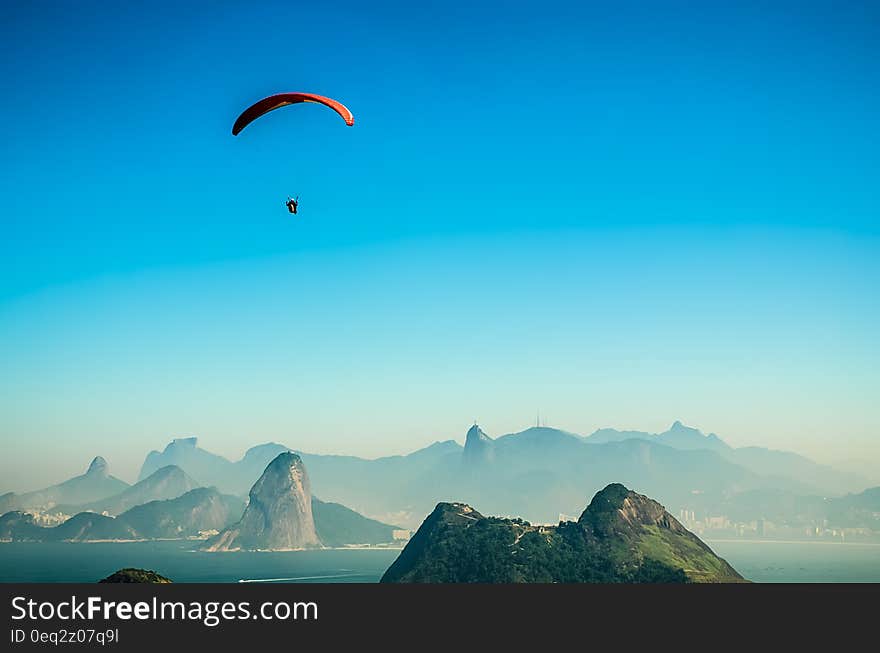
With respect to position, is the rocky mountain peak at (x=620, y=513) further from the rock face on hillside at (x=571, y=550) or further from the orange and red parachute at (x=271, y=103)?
the orange and red parachute at (x=271, y=103)

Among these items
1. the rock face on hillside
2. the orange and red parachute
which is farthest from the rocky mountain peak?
the orange and red parachute

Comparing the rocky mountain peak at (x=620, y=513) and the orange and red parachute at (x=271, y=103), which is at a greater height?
the orange and red parachute at (x=271, y=103)

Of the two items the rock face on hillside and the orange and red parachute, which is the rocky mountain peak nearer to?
the rock face on hillside

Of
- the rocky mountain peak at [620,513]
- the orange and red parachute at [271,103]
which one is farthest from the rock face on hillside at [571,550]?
the orange and red parachute at [271,103]

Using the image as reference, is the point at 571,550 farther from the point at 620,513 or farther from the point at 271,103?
the point at 271,103

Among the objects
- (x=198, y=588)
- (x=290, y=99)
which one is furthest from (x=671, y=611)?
(x=290, y=99)

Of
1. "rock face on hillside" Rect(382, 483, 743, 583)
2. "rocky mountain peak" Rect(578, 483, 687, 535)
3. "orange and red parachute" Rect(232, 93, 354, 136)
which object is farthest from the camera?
"rocky mountain peak" Rect(578, 483, 687, 535)

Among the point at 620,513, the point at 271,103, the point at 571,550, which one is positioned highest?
the point at 271,103

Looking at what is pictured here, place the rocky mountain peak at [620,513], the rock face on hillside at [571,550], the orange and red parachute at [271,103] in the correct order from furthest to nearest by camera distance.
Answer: the rocky mountain peak at [620,513] → the rock face on hillside at [571,550] → the orange and red parachute at [271,103]

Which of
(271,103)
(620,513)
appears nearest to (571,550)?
(620,513)
